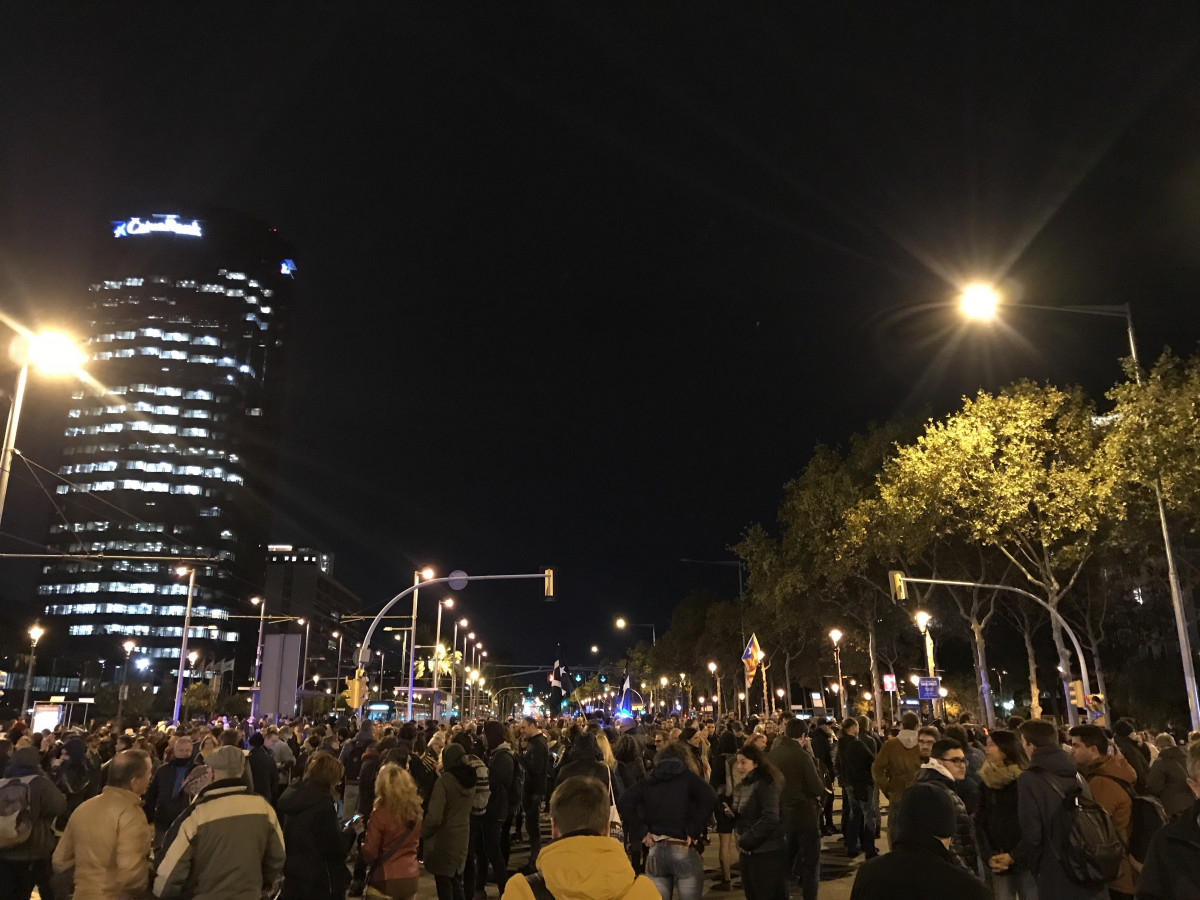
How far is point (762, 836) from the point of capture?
812 cm

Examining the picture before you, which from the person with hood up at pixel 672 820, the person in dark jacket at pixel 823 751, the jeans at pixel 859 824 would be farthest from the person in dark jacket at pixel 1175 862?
the person in dark jacket at pixel 823 751

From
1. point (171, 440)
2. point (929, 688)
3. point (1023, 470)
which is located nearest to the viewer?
point (929, 688)

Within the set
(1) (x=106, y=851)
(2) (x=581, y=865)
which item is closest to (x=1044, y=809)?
(2) (x=581, y=865)

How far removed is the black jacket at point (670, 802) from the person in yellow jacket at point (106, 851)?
12.6 feet

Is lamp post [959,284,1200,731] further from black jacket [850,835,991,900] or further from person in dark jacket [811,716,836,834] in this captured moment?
black jacket [850,835,991,900]

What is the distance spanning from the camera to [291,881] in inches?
277

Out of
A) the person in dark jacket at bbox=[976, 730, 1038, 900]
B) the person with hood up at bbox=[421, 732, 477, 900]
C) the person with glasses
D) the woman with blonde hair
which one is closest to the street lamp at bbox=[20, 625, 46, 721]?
the person with hood up at bbox=[421, 732, 477, 900]

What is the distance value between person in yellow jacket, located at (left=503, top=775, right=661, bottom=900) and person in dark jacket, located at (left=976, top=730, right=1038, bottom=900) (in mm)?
4810

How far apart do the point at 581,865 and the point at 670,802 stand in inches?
180

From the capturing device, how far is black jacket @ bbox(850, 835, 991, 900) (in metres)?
3.59

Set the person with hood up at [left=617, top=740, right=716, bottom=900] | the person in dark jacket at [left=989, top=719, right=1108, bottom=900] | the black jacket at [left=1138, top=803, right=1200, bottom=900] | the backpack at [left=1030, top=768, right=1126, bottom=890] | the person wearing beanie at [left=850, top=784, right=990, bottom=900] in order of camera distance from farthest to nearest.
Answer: the person with hood up at [left=617, top=740, right=716, bottom=900] < the person in dark jacket at [left=989, top=719, right=1108, bottom=900] < the backpack at [left=1030, top=768, right=1126, bottom=890] < the black jacket at [left=1138, top=803, right=1200, bottom=900] < the person wearing beanie at [left=850, top=784, right=990, bottom=900]

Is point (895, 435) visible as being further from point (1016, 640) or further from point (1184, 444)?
point (1016, 640)

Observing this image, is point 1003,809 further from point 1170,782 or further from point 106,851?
point 106,851

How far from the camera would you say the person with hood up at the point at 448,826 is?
892cm
